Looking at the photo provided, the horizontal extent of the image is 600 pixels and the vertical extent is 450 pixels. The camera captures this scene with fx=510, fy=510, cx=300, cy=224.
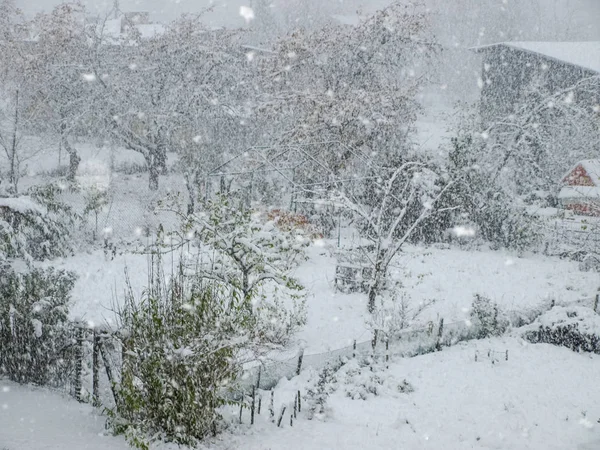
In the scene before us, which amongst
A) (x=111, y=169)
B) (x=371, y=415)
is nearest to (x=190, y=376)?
(x=371, y=415)

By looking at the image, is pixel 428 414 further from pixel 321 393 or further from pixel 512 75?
pixel 512 75

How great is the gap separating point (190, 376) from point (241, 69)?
19.6 m

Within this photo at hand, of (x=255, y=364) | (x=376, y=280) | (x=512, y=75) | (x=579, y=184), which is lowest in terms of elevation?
(x=255, y=364)

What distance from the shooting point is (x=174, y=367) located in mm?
5254

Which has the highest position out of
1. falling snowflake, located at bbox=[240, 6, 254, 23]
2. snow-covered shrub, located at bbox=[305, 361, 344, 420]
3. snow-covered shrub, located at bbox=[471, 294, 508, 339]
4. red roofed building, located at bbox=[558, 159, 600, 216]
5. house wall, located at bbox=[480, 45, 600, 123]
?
falling snowflake, located at bbox=[240, 6, 254, 23]

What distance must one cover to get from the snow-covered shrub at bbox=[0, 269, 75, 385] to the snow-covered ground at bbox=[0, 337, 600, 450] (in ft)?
0.91

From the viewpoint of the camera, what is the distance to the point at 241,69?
22859 mm

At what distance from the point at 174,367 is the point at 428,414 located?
353cm

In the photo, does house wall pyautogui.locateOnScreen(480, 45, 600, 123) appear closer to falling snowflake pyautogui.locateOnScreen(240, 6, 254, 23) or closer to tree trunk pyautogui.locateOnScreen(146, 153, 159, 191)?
tree trunk pyautogui.locateOnScreen(146, 153, 159, 191)

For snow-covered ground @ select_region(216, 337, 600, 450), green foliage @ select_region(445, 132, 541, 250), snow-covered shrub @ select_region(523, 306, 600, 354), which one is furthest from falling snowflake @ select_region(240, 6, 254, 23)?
snow-covered ground @ select_region(216, 337, 600, 450)

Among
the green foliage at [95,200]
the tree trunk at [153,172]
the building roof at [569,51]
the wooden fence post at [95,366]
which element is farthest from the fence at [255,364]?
the building roof at [569,51]

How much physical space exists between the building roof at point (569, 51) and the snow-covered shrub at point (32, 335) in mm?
27309

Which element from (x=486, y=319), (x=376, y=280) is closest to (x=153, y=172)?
(x=376, y=280)

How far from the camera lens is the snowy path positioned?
193 inches
